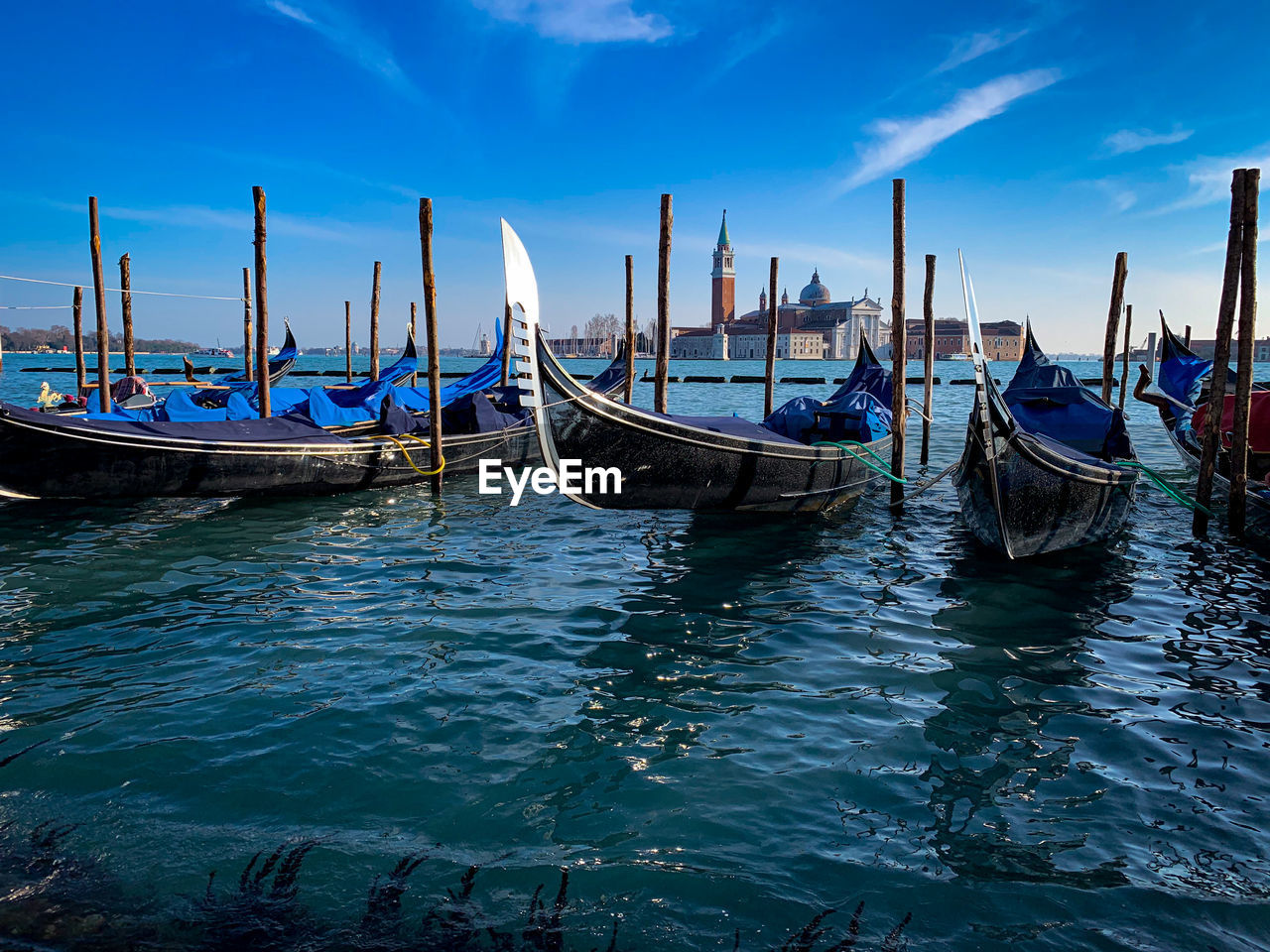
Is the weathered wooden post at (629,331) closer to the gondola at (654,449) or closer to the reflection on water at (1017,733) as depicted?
the gondola at (654,449)

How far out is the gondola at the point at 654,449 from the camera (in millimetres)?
5254

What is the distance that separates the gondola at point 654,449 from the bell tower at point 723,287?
99.9m

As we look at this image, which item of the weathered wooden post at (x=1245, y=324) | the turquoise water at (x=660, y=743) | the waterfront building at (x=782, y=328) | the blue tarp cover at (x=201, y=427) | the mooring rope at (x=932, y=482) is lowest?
the turquoise water at (x=660, y=743)

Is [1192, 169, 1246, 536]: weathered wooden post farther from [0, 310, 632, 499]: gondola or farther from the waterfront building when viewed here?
the waterfront building

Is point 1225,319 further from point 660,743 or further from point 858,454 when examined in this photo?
point 660,743

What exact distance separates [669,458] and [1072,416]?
5.48 metres

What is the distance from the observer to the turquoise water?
2473 mm

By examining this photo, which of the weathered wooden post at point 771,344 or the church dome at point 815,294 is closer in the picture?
the weathered wooden post at point 771,344

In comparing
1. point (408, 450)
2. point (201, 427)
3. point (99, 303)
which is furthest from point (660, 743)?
point (99, 303)

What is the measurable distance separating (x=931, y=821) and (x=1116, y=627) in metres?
2.88

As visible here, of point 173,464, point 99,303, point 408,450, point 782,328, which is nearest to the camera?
point 173,464

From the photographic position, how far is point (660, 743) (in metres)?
3.45

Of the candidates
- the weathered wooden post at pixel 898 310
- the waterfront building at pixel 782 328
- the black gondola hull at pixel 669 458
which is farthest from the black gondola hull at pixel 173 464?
the waterfront building at pixel 782 328

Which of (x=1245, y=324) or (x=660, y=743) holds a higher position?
(x=1245, y=324)
